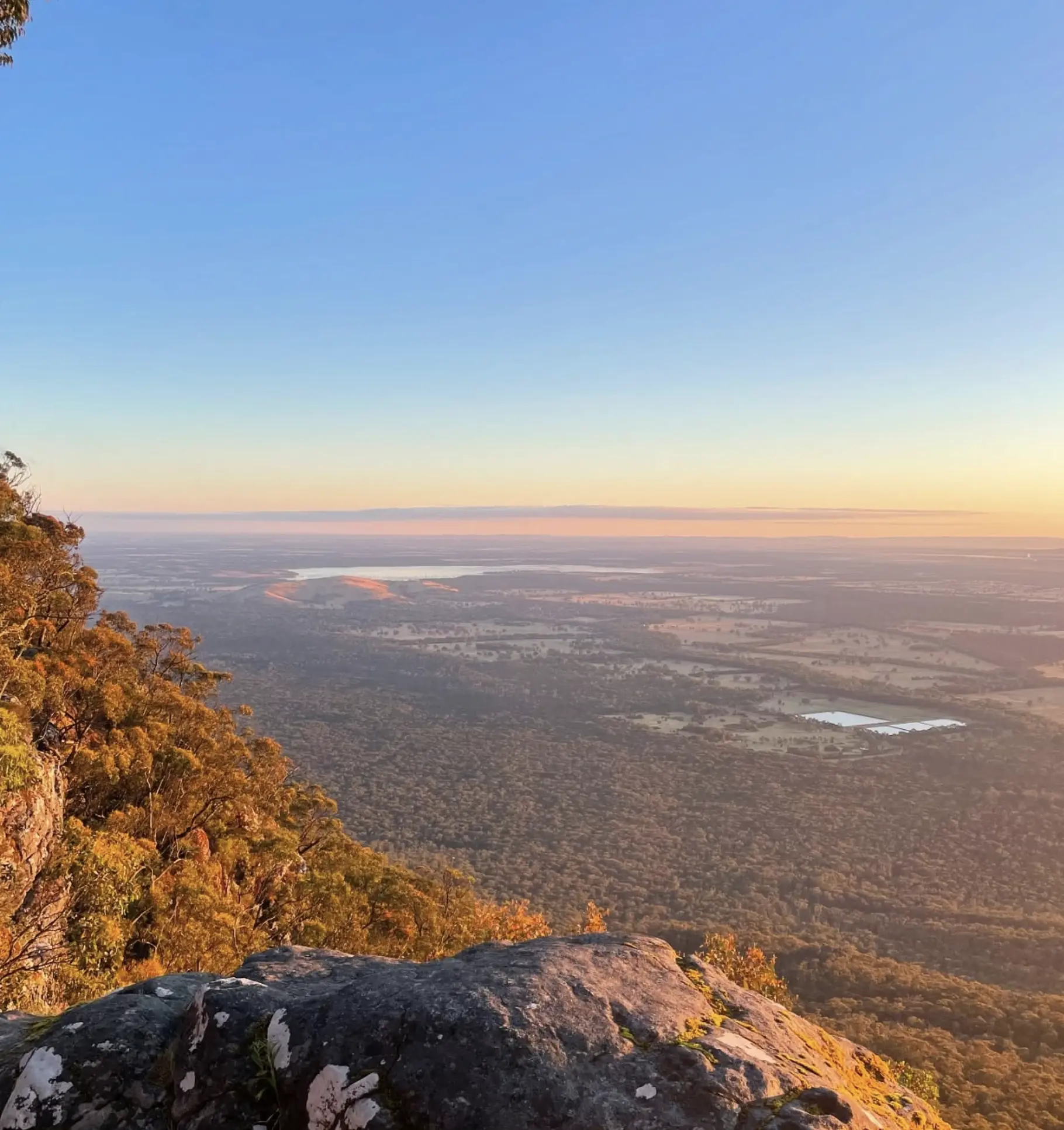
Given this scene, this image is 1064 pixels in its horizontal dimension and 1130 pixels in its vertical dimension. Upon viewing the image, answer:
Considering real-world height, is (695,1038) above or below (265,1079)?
above

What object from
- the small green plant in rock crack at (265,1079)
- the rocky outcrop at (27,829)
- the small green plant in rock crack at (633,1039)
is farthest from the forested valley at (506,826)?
the small green plant in rock crack at (633,1039)

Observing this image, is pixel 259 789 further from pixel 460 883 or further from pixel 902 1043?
pixel 902 1043

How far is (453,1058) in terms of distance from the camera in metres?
4.94

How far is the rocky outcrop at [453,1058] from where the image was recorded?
471 cm

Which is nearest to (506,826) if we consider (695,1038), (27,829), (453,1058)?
(27,829)

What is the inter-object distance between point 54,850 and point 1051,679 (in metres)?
228

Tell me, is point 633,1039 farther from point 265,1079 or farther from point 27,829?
point 27,829

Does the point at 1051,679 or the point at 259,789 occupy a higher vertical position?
the point at 259,789

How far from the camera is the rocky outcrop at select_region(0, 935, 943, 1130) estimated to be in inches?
186

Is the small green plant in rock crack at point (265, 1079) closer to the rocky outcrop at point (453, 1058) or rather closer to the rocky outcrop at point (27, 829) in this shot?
the rocky outcrop at point (453, 1058)

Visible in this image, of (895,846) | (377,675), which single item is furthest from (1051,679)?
(377,675)

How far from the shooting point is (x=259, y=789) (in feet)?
91.5

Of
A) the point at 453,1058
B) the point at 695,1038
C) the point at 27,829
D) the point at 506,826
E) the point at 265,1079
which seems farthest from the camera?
the point at 506,826

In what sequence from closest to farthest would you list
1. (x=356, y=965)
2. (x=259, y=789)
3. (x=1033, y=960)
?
(x=356, y=965) → (x=259, y=789) → (x=1033, y=960)
